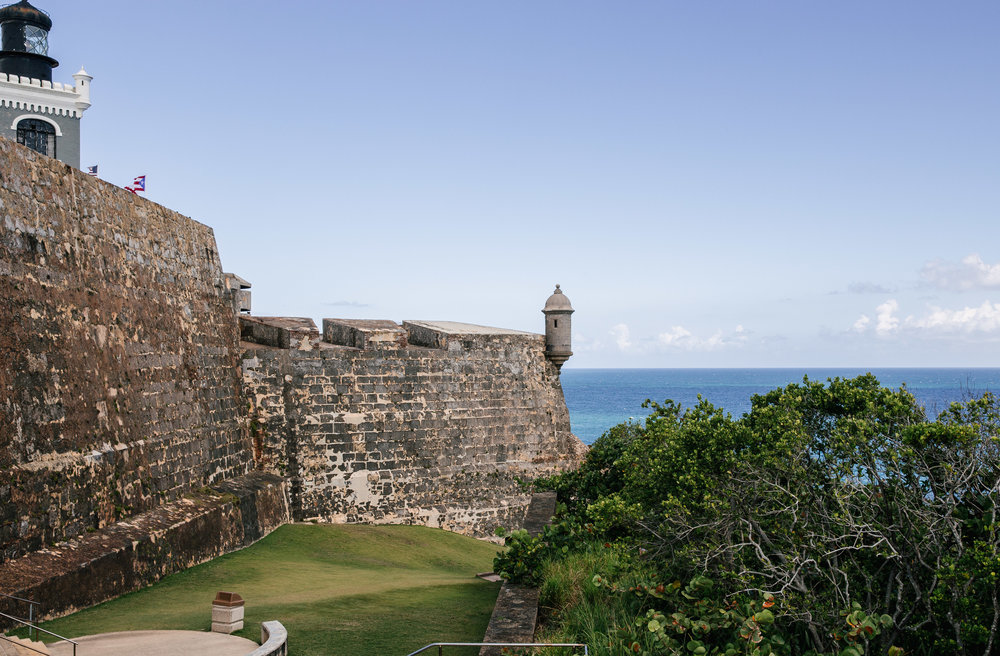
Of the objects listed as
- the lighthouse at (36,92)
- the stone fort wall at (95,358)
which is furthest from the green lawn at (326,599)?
the lighthouse at (36,92)

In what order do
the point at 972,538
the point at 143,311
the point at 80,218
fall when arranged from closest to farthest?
1. the point at 972,538
2. the point at 80,218
3. the point at 143,311

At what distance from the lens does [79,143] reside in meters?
28.3

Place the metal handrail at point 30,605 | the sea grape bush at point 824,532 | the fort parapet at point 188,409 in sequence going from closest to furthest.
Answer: the sea grape bush at point 824,532
the metal handrail at point 30,605
the fort parapet at point 188,409

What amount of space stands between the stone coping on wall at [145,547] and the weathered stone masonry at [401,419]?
1.18 m

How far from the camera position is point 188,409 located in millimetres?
13242

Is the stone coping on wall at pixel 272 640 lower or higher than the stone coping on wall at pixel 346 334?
lower

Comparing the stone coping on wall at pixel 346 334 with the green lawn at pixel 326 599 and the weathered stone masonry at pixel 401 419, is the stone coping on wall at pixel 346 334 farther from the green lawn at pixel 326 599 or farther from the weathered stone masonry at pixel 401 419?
the green lawn at pixel 326 599

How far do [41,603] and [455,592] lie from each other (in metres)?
4.39

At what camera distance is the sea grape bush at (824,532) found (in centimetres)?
662

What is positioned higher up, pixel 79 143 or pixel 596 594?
pixel 79 143

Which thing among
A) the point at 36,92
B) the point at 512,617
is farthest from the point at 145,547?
the point at 36,92

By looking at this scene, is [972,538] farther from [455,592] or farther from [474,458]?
[474,458]

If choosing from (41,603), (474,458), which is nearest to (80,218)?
(41,603)

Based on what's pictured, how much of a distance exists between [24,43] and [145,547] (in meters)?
24.1
